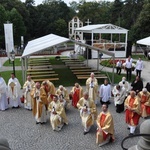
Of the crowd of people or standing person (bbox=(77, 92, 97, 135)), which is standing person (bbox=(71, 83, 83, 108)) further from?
standing person (bbox=(77, 92, 97, 135))

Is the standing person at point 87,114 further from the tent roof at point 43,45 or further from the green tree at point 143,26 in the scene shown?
the green tree at point 143,26

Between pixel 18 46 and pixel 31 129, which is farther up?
pixel 18 46

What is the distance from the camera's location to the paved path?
8.30 metres

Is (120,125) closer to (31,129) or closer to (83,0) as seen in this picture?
(31,129)

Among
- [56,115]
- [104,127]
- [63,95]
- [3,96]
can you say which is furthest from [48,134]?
[3,96]

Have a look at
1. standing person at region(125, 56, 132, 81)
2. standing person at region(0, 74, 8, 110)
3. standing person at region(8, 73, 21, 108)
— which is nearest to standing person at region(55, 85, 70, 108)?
standing person at region(8, 73, 21, 108)

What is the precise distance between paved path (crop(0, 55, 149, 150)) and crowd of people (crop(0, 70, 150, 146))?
0.96 ft

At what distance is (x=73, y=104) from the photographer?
12.4 metres

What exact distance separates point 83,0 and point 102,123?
81.3 metres

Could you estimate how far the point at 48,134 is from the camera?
9.24m

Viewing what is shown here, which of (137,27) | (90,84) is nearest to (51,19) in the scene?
(137,27)

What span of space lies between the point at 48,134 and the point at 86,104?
187 cm

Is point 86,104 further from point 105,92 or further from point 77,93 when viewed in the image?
point 105,92

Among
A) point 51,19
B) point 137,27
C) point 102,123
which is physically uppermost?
point 51,19
